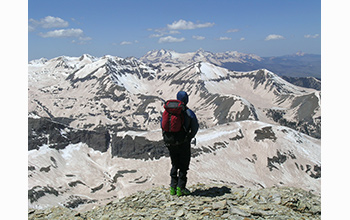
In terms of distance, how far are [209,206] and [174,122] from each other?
14.7ft

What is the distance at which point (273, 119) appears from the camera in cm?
19788

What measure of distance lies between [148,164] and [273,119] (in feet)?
421

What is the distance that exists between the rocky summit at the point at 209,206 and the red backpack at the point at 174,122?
3.35m

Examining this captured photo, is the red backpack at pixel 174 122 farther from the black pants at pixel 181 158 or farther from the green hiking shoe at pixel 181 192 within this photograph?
the green hiking shoe at pixel 181 192

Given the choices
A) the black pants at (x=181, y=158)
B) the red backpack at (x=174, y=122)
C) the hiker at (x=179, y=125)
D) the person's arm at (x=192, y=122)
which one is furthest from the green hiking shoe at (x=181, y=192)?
the person's arm at (x=192, y=122)

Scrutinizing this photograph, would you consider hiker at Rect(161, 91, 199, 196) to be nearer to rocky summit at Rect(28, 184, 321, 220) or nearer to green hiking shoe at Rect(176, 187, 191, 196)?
green hiking shoe at Rect(176, 187, 191, 196)

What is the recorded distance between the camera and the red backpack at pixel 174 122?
A: 13516 mm

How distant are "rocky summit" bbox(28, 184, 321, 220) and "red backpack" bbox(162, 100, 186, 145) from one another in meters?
3.35

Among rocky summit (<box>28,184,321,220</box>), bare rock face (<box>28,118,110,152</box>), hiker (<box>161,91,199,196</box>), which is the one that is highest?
hiker (<box>161,91,199,196</box>)

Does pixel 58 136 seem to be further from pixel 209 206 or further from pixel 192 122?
pixel 209 206

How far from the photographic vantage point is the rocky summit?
1178 centimetres

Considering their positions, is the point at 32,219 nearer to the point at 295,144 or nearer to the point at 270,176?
the point at 270,176

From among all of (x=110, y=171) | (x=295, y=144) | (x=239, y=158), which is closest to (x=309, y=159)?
(x=295, y=144)

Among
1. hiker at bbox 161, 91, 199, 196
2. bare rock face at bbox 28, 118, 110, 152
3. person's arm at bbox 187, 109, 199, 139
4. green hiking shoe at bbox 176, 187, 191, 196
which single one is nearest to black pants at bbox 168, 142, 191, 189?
hiker at bbox 161, 91, 199, 196
